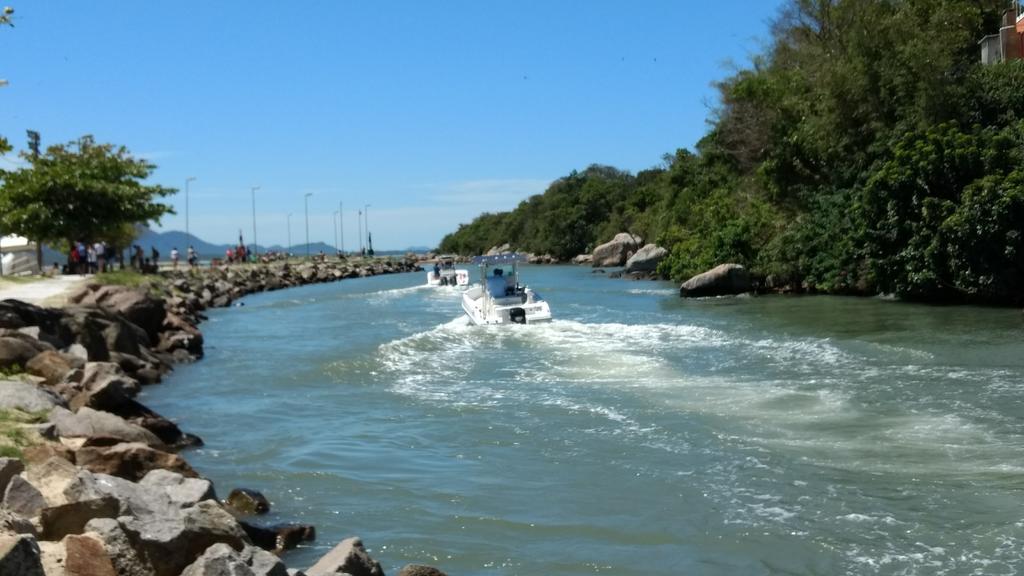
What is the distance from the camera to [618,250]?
79250 millimetres

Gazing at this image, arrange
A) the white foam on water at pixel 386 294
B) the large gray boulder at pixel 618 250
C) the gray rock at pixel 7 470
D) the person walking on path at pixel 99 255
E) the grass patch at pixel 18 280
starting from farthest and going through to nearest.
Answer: the large gray boulder at pixel 618 250 → the white foam on water at pixel 386 294 → the person walking on path at pixel 99 255 → the grass patch at pixel 18 280 → the gray rock at pixel 7 470

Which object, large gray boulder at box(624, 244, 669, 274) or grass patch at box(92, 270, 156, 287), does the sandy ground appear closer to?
grass patch at box(92, 270, 156, 287)

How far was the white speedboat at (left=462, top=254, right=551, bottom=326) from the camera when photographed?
2942cm

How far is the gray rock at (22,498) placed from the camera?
7.21m

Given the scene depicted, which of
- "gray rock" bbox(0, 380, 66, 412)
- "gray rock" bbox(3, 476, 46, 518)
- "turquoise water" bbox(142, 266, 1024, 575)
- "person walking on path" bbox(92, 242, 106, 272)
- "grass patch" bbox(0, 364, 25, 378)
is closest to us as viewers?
"gray rock" bbox(3, 476, 46, 518)

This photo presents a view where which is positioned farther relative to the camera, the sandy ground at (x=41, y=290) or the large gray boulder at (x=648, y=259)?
the large gray boulder at (x=648, y=259)

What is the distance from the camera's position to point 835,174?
38000 millimetres

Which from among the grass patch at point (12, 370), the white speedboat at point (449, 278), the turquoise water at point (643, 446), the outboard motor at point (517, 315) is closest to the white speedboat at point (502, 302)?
the outboard motor at point (517, 315)

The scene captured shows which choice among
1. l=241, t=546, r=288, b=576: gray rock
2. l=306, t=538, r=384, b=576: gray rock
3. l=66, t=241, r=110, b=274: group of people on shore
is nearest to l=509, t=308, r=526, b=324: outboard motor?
l=66, t=241, r=110, b=274: group of people on shore

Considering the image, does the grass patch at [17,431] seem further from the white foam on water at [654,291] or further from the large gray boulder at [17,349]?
the white foam on water at [654,291]

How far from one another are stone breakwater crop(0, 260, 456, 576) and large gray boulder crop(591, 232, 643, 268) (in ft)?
199

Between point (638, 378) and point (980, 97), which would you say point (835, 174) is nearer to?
point (980, 97)

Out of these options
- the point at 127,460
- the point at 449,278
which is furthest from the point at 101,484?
the point at 449,278

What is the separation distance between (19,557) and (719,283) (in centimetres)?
3638
